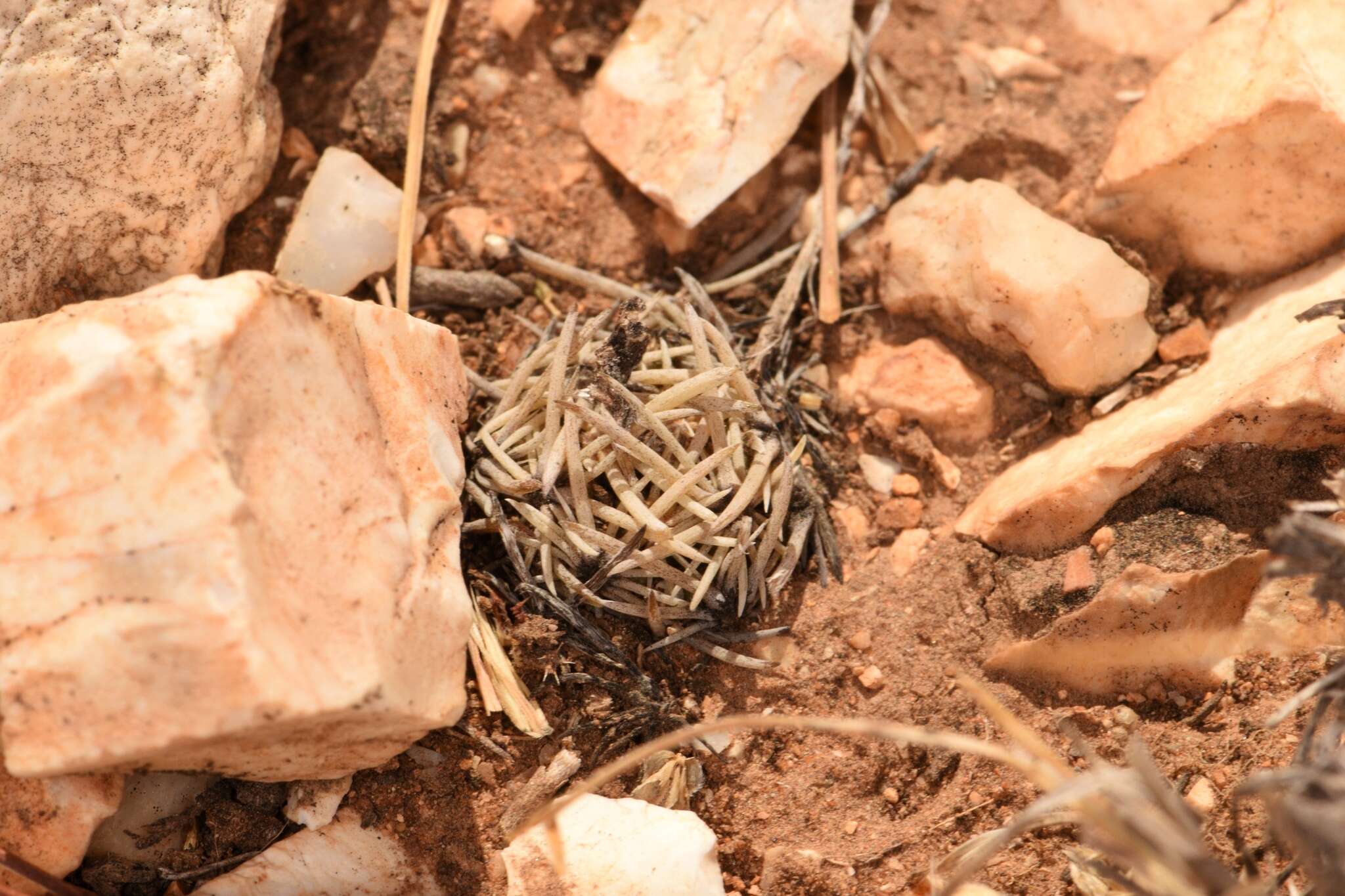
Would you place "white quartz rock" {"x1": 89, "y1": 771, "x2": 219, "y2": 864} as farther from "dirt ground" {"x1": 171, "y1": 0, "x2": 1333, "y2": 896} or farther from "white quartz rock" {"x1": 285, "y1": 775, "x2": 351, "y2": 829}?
"dirt ground" {"x1": 171, "y1": 0, "x2": 1333, "y2": 896}

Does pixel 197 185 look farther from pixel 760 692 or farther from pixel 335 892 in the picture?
pixel 760 692

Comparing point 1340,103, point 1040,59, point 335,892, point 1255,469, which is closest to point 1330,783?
point 1255,469

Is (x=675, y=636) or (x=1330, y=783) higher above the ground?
(x=1330, y=783)

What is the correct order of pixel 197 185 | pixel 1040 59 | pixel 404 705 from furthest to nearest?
pixel 1040 59, pixel 197 185, pixel 404 705

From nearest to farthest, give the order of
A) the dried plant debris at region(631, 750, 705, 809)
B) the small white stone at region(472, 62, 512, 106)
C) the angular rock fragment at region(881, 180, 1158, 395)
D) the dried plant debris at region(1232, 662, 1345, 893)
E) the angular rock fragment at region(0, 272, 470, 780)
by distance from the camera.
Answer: the dried plant debris at region(1232, 662, 1345, 893) → the angular rock fragment at region(0, 272, 470, 780) → the dried plant debris at region(631, 750, 705, 809) → the angular rock fragment at region(881, 180, 1158, 395) → the small white stone at region(472, 62, 512, 106)

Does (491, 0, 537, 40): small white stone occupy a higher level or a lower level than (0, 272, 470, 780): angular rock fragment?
higher

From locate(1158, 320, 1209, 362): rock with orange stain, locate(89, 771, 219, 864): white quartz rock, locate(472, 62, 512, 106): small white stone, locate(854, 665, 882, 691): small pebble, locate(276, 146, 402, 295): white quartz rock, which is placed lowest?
locate(89, 771, 219, 864): white quartz rock

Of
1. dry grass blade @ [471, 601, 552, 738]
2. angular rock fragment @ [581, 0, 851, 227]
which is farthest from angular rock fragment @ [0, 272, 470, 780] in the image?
angular rock fragment @ [581, 0, 851, 227]

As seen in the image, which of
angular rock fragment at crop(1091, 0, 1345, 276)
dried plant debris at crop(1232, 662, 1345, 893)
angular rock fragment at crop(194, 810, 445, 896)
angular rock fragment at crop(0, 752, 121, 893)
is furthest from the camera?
angular rock fragment at crop(1091, 0, 1345, 276)
